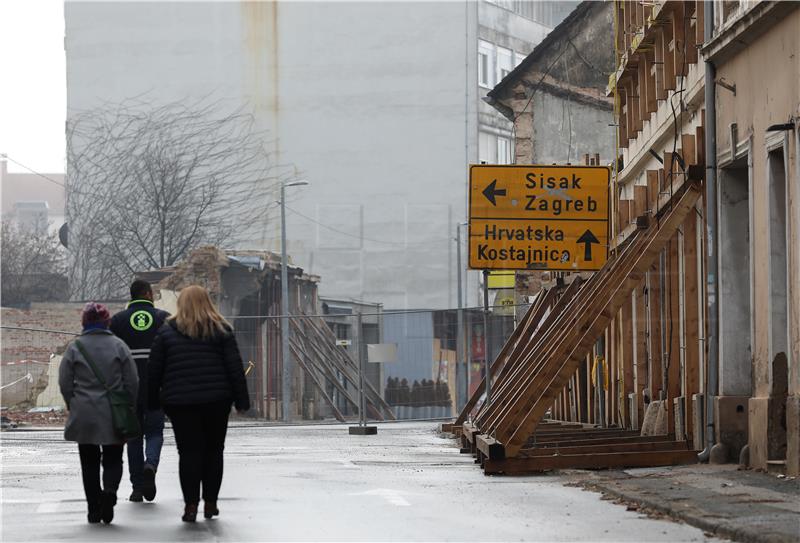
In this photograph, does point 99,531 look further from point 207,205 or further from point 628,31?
point 207,205

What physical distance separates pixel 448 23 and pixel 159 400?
59.6 metres

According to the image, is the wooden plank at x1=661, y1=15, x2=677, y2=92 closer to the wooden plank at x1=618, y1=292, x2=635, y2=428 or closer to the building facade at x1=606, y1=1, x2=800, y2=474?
the building facade at x1=606, y1=1, x2=800, y2=474

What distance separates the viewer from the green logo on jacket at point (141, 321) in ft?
45.1

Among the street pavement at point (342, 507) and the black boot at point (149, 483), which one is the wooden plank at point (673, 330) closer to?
the street pavement at point (342, 507)

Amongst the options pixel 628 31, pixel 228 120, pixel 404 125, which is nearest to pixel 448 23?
pixel 404 125

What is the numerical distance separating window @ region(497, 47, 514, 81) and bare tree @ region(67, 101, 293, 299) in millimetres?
10774

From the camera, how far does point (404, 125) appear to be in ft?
230

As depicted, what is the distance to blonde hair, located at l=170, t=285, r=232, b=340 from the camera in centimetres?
1180

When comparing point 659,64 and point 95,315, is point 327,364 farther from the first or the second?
point 95,315

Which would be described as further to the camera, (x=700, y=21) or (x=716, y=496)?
(x=700, y=21)

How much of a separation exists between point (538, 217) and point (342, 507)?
9956mm

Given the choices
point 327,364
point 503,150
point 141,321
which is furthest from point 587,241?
point 503,150

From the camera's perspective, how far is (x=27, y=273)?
8575cm

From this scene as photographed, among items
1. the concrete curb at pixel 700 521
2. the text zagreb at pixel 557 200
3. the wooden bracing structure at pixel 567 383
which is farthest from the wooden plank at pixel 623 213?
the concrete curb at pixel 700 521
